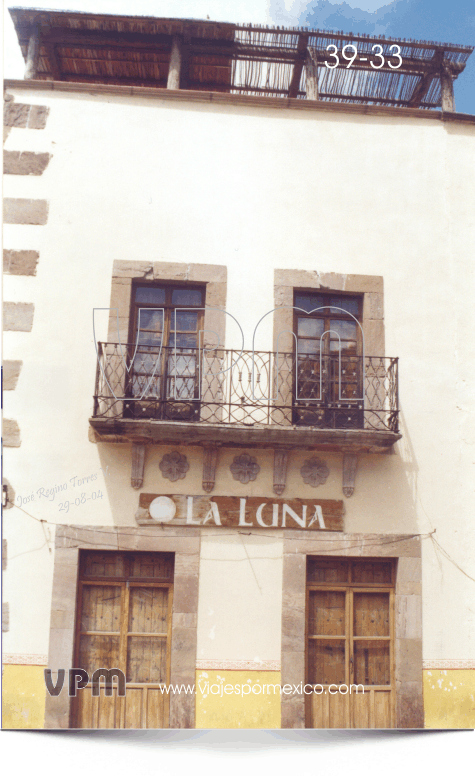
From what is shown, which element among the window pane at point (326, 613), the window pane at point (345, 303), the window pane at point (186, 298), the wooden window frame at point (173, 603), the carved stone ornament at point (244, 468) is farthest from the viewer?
the window pane at point (345, 303)

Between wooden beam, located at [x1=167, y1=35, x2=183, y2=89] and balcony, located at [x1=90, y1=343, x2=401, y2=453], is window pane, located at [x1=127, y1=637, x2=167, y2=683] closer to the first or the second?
balcony, located at [x1=90, y1=343, x2=401, y2=453]

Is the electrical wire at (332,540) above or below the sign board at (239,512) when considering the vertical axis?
below

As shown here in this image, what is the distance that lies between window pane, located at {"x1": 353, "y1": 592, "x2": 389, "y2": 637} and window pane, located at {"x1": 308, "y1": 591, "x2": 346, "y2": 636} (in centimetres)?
14

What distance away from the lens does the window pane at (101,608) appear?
668 centimetres

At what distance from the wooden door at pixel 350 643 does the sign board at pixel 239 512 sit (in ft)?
1.49

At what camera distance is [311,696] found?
6.61 m

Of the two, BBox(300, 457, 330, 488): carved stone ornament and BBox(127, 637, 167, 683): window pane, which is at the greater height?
BBox(300, 457, 330, 488): carved stone ornament

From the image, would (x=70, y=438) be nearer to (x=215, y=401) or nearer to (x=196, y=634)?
(x=215, y=401)

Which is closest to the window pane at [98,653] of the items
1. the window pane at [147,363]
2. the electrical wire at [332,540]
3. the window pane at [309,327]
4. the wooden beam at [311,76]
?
the electrical wire at [332,540]

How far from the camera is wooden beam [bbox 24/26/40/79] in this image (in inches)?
299

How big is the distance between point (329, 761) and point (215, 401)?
3.40 metres

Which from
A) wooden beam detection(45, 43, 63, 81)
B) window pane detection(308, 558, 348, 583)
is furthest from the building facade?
wooden beam detection(45, 43, 63, 81)

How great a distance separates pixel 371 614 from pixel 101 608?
273cm

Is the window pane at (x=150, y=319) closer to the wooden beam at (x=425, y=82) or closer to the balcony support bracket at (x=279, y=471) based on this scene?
the balcony support bracket at (x=279, y=471)
